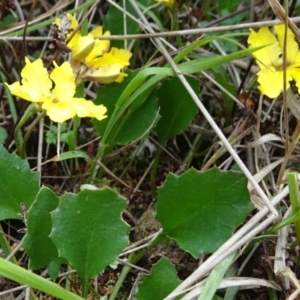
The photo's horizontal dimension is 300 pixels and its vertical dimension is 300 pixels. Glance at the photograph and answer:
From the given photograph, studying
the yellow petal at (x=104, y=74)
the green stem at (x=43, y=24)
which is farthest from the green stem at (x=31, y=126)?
the green stem at (x=43, y=24)

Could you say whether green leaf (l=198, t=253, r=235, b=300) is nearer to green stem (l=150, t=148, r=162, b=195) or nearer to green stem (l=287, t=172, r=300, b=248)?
green stem (l=287, t=172, r=300, b=248)

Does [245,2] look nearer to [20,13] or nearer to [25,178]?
[20,13]

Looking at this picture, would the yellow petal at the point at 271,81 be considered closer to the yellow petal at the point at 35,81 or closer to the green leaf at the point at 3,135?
the yellow petal at the point at 35,81

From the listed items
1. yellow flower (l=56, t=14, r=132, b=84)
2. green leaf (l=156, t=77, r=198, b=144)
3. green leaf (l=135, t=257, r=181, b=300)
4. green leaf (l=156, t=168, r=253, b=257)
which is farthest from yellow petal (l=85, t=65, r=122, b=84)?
green leaf (l=135, t=257, r=181, b=300)

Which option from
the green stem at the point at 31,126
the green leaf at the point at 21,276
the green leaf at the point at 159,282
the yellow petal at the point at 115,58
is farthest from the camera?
the yellow petal at the point at 115,58

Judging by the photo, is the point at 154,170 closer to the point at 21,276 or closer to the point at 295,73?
the point at 295,73
